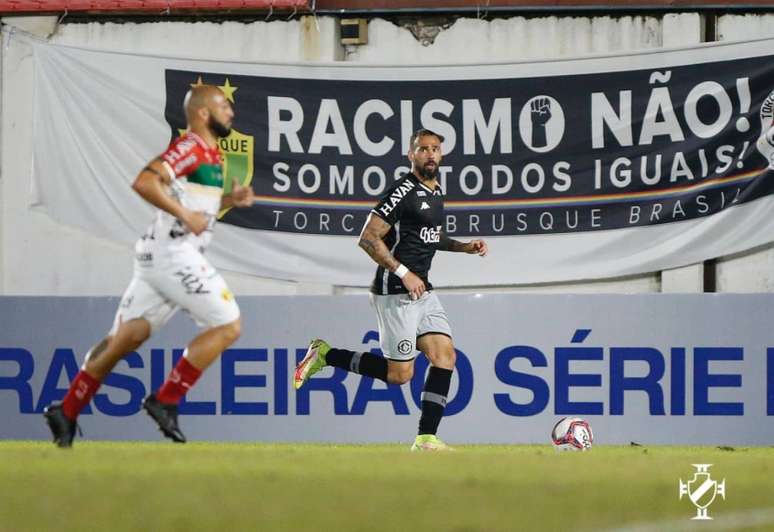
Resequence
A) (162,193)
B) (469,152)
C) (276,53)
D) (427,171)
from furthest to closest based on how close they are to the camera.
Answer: (276,53), (469,152), (427,171), (162,193)

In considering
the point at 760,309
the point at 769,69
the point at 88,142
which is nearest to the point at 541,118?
the point at 769,69

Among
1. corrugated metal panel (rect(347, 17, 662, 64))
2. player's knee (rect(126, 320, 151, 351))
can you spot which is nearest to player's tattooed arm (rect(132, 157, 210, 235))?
player's knee (rect(126, 320, 151, 351))

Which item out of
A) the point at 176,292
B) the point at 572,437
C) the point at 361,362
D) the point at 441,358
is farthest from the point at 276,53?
the point at 176,292

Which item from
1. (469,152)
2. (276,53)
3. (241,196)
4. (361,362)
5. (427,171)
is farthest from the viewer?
(276,53)

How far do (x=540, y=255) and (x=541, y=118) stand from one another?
1.19m

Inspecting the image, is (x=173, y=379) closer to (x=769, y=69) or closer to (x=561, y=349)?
(x=561, y=349)

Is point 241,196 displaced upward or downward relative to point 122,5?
downward

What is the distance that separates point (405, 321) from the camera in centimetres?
856

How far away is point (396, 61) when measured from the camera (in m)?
12.7

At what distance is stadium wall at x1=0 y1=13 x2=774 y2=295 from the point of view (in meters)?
12.4

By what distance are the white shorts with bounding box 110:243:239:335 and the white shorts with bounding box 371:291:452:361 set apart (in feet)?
6.47

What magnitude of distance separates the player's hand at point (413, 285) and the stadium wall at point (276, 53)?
4.02 meters

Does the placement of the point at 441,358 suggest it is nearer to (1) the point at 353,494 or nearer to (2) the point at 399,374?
(2) the point at 399,374

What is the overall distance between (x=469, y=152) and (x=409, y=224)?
12.3 feet
